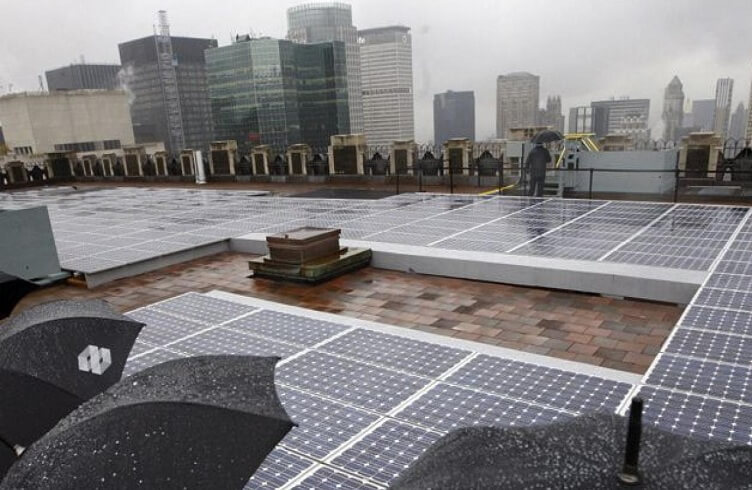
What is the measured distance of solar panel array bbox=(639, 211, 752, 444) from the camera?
3.77 m

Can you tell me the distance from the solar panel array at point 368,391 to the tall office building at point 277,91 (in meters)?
89.3

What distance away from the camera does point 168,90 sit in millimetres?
154750

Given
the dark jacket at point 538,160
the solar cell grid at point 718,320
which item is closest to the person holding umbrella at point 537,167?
the dark jacket at point 538,160

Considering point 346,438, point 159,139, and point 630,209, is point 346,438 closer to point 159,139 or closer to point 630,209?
point 630,209

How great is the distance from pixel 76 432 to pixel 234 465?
579 mm

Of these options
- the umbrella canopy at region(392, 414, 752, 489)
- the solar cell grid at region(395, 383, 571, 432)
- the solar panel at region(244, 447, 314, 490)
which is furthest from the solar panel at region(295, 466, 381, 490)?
the umbrella canopy at region(392, 414, 752, 489)

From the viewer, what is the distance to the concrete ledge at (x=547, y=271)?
23.3 ft

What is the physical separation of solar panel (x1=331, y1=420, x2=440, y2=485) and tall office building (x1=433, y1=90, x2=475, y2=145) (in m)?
160

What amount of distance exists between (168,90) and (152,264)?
16053 centimetres

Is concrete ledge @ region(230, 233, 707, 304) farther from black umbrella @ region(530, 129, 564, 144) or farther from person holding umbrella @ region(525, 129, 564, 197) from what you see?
black umbrella @ region(530, 129, 564, 144)

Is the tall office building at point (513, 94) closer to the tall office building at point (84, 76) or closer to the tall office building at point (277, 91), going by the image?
the tall office building at point (277, 91)

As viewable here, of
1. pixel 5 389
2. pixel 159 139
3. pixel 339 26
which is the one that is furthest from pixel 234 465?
pixel 339 26

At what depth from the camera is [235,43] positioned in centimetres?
8856

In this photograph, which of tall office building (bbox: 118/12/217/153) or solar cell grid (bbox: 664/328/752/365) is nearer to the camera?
solar cell grid (bbox: 664/328/752/365)
